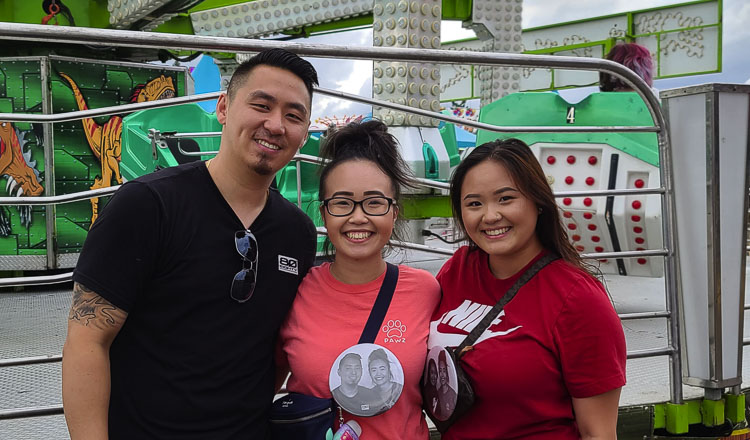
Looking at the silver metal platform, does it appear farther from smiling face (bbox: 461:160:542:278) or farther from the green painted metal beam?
the green painted metal beam

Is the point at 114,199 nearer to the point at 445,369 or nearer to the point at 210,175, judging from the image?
the point at 210,175

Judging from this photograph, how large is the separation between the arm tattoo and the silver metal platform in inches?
45.0

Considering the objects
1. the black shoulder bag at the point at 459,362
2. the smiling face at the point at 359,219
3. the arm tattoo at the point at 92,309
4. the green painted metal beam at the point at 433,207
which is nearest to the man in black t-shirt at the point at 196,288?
the arm tattoo at the point at 92,309

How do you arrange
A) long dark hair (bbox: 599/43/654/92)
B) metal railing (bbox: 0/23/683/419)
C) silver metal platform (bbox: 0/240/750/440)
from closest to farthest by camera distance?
metal railing (bbox: 0/23/683/419) → silver metal platform (bbox: 0/240/750/440) → long dark hair (bbox: 599/43/654/92)

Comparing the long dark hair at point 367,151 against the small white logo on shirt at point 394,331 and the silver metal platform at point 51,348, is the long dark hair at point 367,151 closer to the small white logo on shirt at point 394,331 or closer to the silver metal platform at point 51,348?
the small white logo on shirt at point 394,331

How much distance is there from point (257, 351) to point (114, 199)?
51 cm

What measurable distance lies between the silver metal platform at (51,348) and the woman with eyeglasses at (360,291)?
619 millimetres

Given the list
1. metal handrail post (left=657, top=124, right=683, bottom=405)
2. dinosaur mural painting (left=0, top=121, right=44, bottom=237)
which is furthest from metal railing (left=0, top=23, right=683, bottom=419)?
dinosaur mural painting (left=0, top=121, right=44, bottom=237)

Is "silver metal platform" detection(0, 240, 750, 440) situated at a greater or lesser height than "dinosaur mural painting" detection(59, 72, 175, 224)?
lesser

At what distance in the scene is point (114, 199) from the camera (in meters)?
1.46

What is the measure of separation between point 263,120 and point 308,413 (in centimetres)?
72

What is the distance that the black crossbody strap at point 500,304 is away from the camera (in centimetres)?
161

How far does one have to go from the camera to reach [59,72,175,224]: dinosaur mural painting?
6.00 meters

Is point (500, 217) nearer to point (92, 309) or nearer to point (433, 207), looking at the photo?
point (92, 309)
